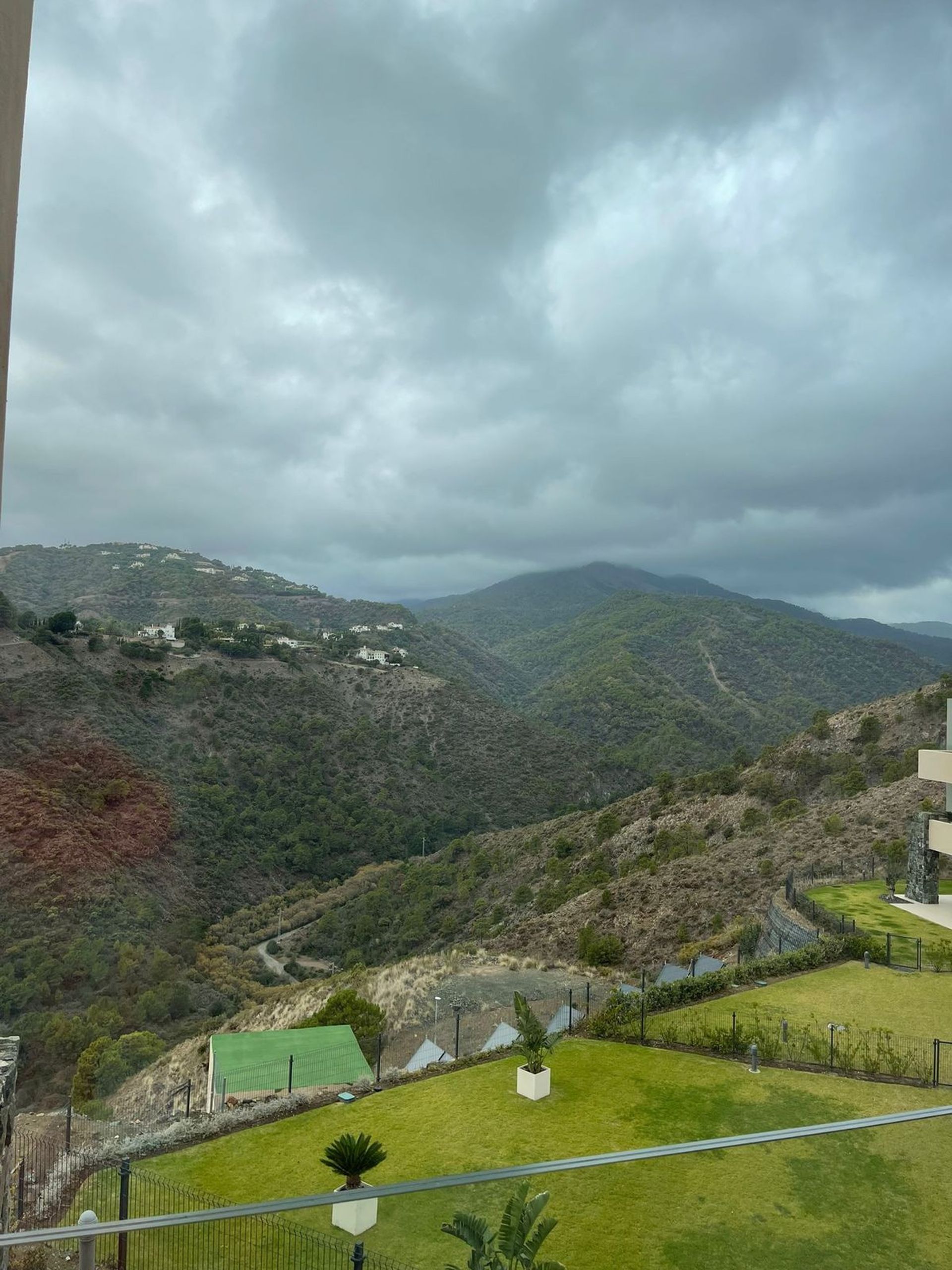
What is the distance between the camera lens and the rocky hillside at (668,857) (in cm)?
3194

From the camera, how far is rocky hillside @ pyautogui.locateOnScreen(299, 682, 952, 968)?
31.9 m

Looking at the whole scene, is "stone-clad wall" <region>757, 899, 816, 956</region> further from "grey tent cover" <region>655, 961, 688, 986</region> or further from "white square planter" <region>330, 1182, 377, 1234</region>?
"white square planter" <region>330, 1182, 377, 1234</region>

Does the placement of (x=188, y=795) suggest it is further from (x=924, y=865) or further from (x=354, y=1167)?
(x=354, y=1167)

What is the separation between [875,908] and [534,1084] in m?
16.0

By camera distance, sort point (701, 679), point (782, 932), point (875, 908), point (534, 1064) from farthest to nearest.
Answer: point (701, 679) < point (875, 908) < point (782, 932) < point (534, 1064)

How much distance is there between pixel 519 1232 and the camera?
6.09 metres

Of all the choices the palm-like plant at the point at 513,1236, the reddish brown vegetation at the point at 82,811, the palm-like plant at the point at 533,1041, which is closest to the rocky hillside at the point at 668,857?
the palm-like plant at the point at 533,1041

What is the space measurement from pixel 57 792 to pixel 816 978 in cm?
4929

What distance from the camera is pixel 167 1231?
27.0 ft

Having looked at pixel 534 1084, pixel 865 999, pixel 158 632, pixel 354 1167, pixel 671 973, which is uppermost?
pixel 158 632

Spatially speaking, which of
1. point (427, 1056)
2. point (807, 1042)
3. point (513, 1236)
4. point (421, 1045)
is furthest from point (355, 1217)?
point (421, 1045)

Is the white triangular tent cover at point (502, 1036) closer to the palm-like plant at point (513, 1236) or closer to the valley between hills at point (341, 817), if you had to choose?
the palm-like plant at point (513, 1236)

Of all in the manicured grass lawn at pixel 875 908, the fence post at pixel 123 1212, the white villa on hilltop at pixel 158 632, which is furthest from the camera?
the white villa on hilltop at pixel 158 632

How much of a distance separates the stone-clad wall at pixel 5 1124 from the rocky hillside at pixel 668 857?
24613 millimetres
